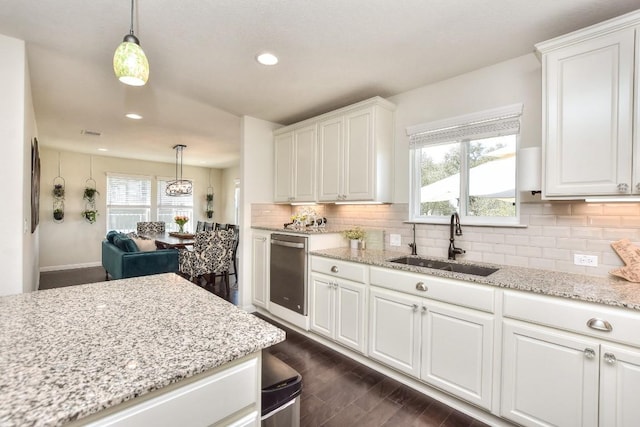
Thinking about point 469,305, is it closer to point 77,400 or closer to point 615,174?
point 615,174

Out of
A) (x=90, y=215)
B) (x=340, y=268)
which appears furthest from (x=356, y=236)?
(x=90, y=215)

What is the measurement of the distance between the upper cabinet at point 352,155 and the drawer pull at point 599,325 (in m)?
1.71

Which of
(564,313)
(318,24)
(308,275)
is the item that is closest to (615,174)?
(564,313)

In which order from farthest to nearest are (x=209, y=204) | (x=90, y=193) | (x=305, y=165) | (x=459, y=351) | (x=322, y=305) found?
(x=209, y=204) < (x=90, y=193) < (x=305, y=165) < (x=322, y=305) < (x=459, y=351)

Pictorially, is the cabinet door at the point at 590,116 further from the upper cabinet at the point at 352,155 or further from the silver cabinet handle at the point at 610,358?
the upper cabinet at the point at 352,155

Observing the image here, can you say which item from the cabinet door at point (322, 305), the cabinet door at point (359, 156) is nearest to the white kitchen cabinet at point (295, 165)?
the cabinet door at point (359, 156)

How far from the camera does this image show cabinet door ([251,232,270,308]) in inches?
139

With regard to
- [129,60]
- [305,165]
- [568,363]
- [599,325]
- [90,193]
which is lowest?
[568,363]

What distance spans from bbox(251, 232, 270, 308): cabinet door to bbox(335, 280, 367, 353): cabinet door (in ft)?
3.78

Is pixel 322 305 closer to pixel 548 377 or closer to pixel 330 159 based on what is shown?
pixel 330 159

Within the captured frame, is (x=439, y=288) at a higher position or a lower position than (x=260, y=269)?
higher

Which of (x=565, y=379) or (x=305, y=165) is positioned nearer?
(x=565, y=379)

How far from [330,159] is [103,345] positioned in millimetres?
2651

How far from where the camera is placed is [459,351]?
193 cm
